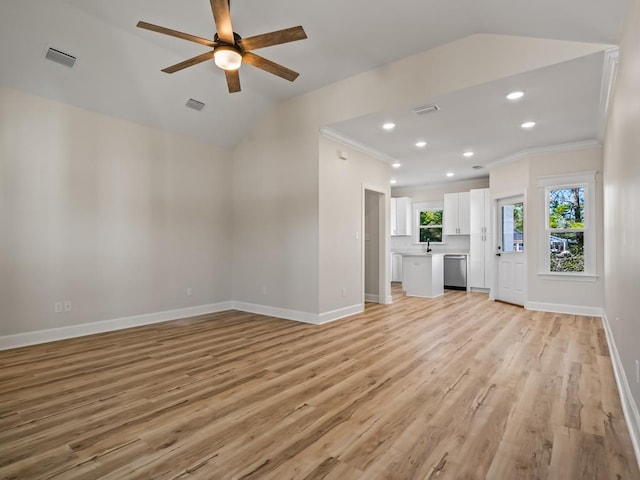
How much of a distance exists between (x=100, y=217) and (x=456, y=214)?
7.84 metres

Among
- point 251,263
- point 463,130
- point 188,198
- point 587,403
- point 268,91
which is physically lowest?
point 587,403

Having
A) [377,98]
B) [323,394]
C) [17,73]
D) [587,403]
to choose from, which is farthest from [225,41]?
[587,403]

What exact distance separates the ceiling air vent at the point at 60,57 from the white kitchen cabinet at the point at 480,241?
7.79 metres

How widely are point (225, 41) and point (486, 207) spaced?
22.6 feet

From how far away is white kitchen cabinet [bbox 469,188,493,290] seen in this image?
7954mm

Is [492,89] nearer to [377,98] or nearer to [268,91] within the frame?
[377,98]

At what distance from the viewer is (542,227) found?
600 cm

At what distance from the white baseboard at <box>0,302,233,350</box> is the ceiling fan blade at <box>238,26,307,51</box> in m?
3.91

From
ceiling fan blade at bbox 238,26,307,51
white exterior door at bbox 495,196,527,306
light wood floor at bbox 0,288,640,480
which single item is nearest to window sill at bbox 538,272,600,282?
white exterior door at bbox 495,196,527,306

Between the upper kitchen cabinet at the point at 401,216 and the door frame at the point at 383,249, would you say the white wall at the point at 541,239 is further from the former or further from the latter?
the upper kitchen cabinet at the point at 401,216

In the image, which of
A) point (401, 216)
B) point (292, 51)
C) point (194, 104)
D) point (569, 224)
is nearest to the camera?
point (292, 51)

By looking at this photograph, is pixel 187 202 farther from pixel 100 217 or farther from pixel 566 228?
pixel 566 228

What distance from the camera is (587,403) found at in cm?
250

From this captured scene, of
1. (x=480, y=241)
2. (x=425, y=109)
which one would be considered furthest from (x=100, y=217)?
(x=480, y=241)
